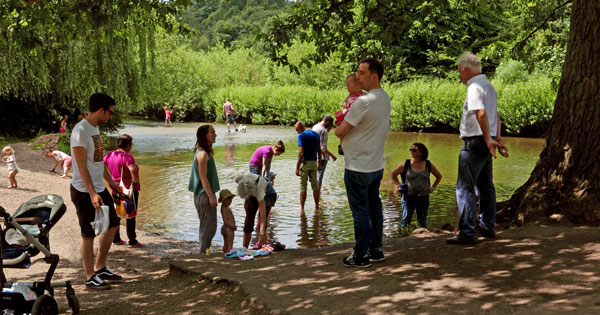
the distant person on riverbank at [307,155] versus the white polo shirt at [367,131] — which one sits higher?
the white polo shirt at [367,131]

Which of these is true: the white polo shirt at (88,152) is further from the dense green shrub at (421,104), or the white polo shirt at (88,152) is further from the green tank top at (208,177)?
the dense green shrub at (421,104)

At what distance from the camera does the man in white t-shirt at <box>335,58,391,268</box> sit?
5.66 m

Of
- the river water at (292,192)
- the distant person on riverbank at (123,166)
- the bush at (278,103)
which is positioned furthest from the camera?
the bush at (278,103)

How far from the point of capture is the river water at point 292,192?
1062 cm

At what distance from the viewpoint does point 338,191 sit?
1481 cm

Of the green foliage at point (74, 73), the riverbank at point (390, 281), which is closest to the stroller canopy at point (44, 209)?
the riverbank at point (390, 281)

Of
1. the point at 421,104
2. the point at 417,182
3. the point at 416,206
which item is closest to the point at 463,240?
the point at 417,182

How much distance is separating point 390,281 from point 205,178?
2.78 m

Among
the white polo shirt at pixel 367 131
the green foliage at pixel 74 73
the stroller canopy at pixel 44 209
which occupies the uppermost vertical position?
the green foliage at pixel 74 73

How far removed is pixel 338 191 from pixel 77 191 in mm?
9249

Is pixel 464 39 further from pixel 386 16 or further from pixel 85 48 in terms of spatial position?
pixel 386 16

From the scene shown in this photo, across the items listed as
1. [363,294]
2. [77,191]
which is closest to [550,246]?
[363,294]

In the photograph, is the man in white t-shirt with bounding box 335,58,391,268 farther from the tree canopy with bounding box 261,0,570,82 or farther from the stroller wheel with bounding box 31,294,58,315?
the tree canopy with bounding box 261,0,570,82

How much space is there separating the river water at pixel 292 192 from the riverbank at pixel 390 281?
2.84m
